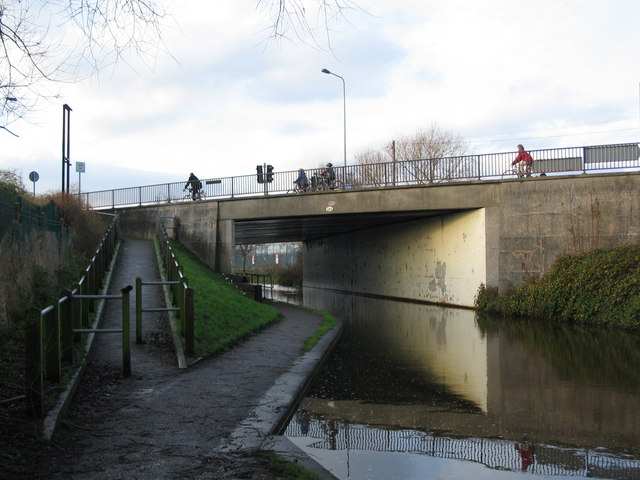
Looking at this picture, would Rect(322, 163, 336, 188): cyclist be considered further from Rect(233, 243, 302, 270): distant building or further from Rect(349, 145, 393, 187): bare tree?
Rect(233, 243, 302, 270): distant building

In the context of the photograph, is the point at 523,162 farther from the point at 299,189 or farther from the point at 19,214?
the point at 19,214

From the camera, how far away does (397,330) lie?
54.3 ft

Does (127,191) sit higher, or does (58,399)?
(127,191)

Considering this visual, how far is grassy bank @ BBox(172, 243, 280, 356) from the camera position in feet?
37.2

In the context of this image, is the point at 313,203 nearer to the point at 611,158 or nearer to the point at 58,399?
the point at 611,158

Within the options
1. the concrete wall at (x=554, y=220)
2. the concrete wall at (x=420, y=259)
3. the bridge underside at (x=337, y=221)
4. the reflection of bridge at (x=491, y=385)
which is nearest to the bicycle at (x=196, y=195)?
the bridge underside at (x=337, y=221)

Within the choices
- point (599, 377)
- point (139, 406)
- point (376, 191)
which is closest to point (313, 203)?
point (376, 191)

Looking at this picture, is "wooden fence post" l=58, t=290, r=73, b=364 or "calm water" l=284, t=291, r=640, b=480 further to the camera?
"wooden fence post" l=58, t=290, r=73, b=364

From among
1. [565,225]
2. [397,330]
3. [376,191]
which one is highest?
[376,191]

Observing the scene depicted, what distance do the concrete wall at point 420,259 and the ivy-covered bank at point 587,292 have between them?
2.44m

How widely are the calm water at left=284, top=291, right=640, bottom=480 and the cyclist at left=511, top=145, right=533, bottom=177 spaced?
32.2 ft

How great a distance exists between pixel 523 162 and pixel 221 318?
546 inches

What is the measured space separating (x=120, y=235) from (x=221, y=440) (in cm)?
2713

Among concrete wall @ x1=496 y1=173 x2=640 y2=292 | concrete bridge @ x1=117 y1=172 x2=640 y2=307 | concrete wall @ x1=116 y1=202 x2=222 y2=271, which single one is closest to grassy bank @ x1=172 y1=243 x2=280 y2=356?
concrete bridge @ x1=117 y1=172 x2=640 y2=307
